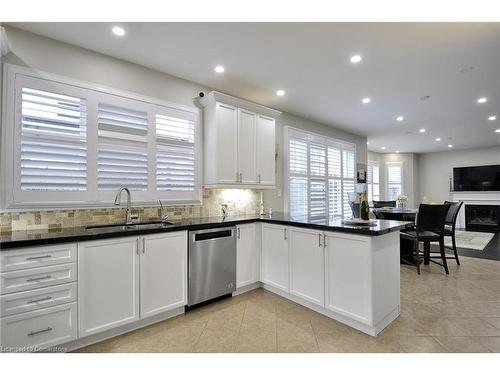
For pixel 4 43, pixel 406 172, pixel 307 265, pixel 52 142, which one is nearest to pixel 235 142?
pixel 307 265

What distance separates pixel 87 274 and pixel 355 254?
7.46 feet

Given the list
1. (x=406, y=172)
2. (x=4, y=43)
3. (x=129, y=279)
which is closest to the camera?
(x=4, y=43)

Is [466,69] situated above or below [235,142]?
above

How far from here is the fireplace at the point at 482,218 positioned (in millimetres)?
7762

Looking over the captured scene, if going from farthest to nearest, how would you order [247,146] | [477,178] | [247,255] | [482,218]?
[477,178] → [482,218] → [247,146] → [247,255]

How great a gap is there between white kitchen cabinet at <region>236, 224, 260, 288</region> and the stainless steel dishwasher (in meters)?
0.08

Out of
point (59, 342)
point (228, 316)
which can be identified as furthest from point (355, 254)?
point (59, 342)

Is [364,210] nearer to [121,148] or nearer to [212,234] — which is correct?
[212,234]

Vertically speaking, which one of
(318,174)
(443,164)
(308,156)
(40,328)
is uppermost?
(443,164)

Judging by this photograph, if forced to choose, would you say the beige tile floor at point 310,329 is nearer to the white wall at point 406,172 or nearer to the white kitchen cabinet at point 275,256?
the white kitchen cabinet at point 275,256

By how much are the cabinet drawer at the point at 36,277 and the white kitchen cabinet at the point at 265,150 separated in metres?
2.44

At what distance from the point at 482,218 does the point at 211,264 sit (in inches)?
383

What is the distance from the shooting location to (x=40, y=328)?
1790 mm
